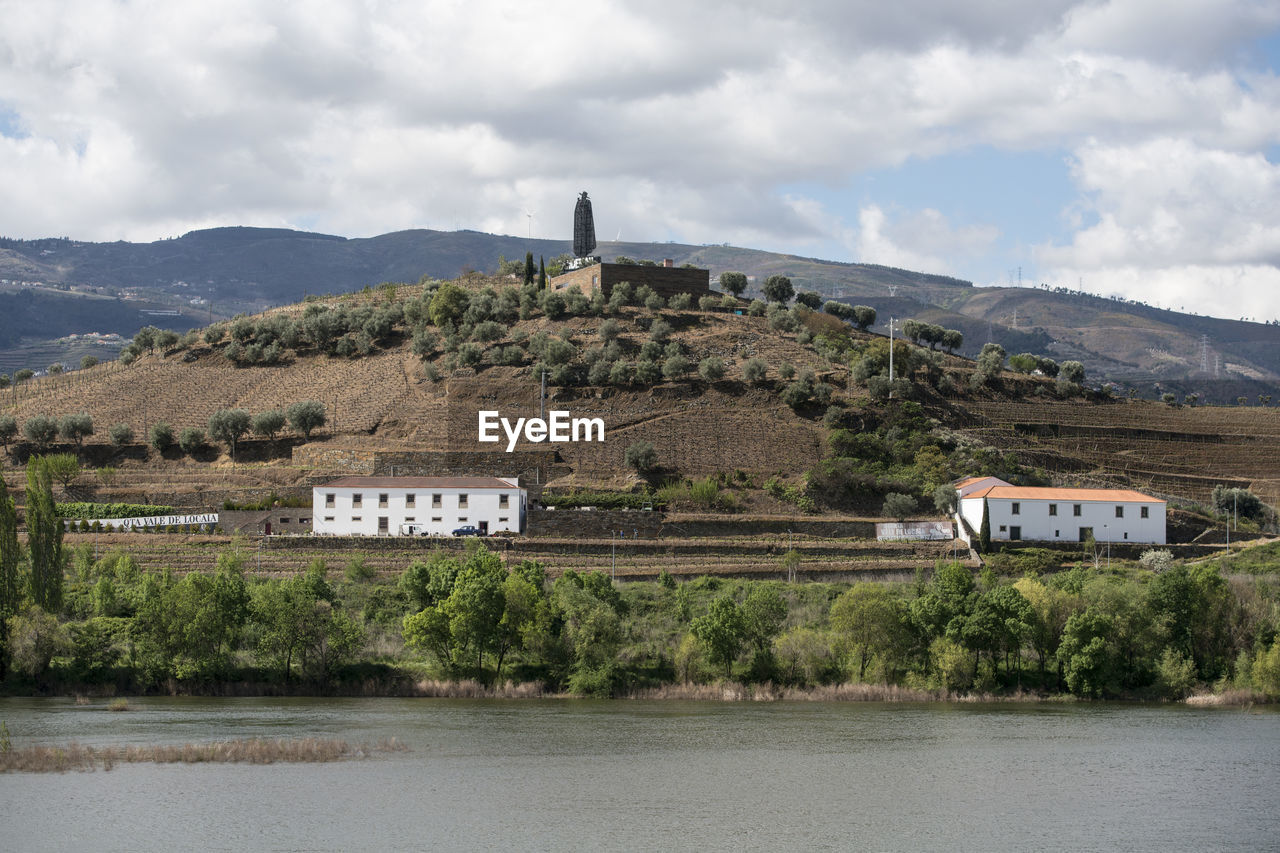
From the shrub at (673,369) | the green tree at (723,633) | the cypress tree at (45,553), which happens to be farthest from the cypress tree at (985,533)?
the cypress tree at (45,553)

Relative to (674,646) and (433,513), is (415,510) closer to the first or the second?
(433,513)

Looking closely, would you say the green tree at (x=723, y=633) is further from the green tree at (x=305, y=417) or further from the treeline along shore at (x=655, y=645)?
the green tree at (x=305, y=417)

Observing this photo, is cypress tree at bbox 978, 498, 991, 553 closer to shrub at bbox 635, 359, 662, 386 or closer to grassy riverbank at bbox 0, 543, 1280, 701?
grassy riverbank at bbox 0, 543, 1280, 701

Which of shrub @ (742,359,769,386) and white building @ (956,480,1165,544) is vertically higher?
shrub @ (742,359,769,386)

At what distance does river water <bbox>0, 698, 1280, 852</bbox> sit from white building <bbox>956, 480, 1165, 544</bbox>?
60.3 feet

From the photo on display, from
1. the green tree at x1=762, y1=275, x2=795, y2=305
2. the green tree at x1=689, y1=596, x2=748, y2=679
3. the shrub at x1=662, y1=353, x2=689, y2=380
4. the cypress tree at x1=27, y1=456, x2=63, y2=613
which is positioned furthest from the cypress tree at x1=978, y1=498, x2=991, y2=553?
the green tree at x1=762, y1=275, x2=795, y2=305

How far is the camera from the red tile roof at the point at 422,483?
68312mm

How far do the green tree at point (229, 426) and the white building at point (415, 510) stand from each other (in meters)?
16.6

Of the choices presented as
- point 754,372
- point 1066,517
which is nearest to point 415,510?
point 754,372

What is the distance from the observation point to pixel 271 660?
5125cm

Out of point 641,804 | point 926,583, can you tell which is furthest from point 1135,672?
point 641,804

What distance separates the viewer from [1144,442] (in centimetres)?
8750

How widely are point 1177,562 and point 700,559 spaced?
2083cm

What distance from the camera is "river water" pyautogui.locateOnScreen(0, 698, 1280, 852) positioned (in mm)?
31703
